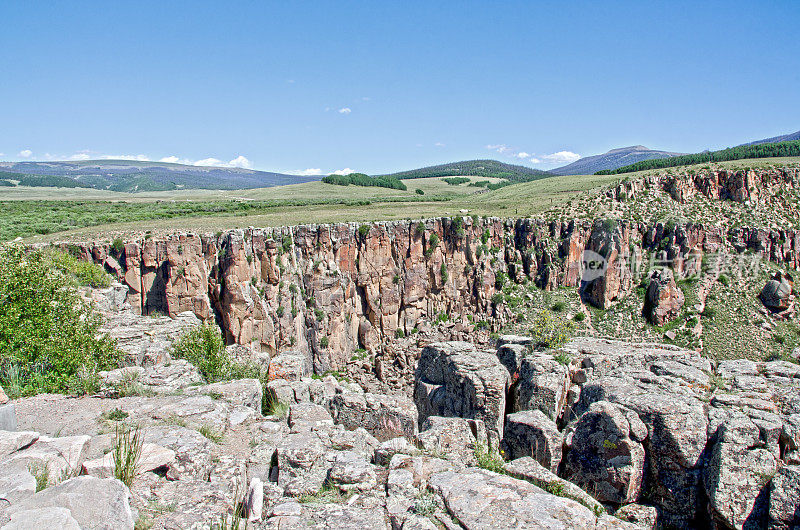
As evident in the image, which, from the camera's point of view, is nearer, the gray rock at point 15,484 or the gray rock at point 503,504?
the gray rock at point 15,484

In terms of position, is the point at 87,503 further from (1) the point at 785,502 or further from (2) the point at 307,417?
(1) the point at 785,502

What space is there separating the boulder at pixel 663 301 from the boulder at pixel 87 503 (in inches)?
1987

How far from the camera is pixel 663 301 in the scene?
46.7 metres

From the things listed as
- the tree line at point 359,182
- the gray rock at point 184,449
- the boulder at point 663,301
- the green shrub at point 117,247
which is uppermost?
the tree line at point 359,182

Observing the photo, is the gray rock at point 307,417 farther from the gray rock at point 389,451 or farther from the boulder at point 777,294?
the boulder at point 777,294

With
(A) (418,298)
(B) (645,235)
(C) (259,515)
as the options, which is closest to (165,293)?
(A) (418,298)

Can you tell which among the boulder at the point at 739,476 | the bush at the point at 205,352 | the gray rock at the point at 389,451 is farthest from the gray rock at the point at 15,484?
the boulder at the point at 739,476

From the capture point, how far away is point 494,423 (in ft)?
56.1

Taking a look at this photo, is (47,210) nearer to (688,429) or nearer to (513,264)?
(513,264)

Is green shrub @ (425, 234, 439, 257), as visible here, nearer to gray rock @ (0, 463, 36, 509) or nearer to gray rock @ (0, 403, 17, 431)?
gray rock @ (0, 403, 17, 431)

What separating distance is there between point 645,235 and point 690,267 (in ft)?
19.7

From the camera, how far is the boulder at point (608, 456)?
483 inches

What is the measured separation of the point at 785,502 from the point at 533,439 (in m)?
5.98

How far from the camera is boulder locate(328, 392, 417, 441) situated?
51.3ft
